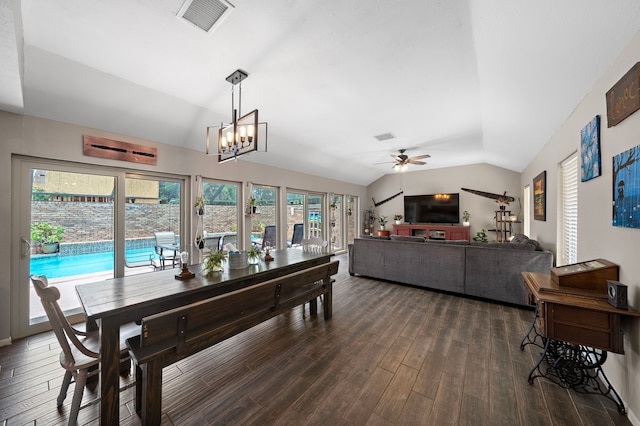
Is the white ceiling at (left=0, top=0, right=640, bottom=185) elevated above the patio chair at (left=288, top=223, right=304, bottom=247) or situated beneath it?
elevated above

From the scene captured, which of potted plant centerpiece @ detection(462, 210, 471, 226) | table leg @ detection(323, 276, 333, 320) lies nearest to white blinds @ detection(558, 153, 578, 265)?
table leg @ detection(323, 276, 333, 320)

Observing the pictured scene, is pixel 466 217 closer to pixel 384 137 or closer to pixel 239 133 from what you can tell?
pixel 384 137

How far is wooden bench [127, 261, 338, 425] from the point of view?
4.92 feet

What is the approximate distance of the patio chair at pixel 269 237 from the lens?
18.1ft

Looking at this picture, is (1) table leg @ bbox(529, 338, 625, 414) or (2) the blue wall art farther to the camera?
(1) table leg @ bbox(529, 338, 625, 414)

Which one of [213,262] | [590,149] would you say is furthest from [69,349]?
[590,149]

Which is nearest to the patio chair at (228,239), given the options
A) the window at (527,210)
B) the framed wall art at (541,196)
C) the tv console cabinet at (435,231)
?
the framed wall art at (541,196)

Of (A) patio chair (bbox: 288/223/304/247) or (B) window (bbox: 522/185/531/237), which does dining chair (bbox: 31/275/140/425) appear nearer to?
(A) patio chair (bbox: 288/223/304/247)

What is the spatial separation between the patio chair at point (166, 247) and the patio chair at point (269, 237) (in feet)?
5.97

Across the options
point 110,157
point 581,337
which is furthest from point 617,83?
point 110,157

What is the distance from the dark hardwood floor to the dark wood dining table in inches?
15.1

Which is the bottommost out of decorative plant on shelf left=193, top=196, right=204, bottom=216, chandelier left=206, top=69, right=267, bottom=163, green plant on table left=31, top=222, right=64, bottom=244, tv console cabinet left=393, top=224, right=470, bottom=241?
tv console cabinet left=393, top=224, right=470, bottom=241

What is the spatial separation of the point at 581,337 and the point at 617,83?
5.93ft

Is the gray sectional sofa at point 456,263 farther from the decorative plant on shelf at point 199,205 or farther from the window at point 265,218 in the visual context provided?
the decorative plant on shelf at point 199,205
